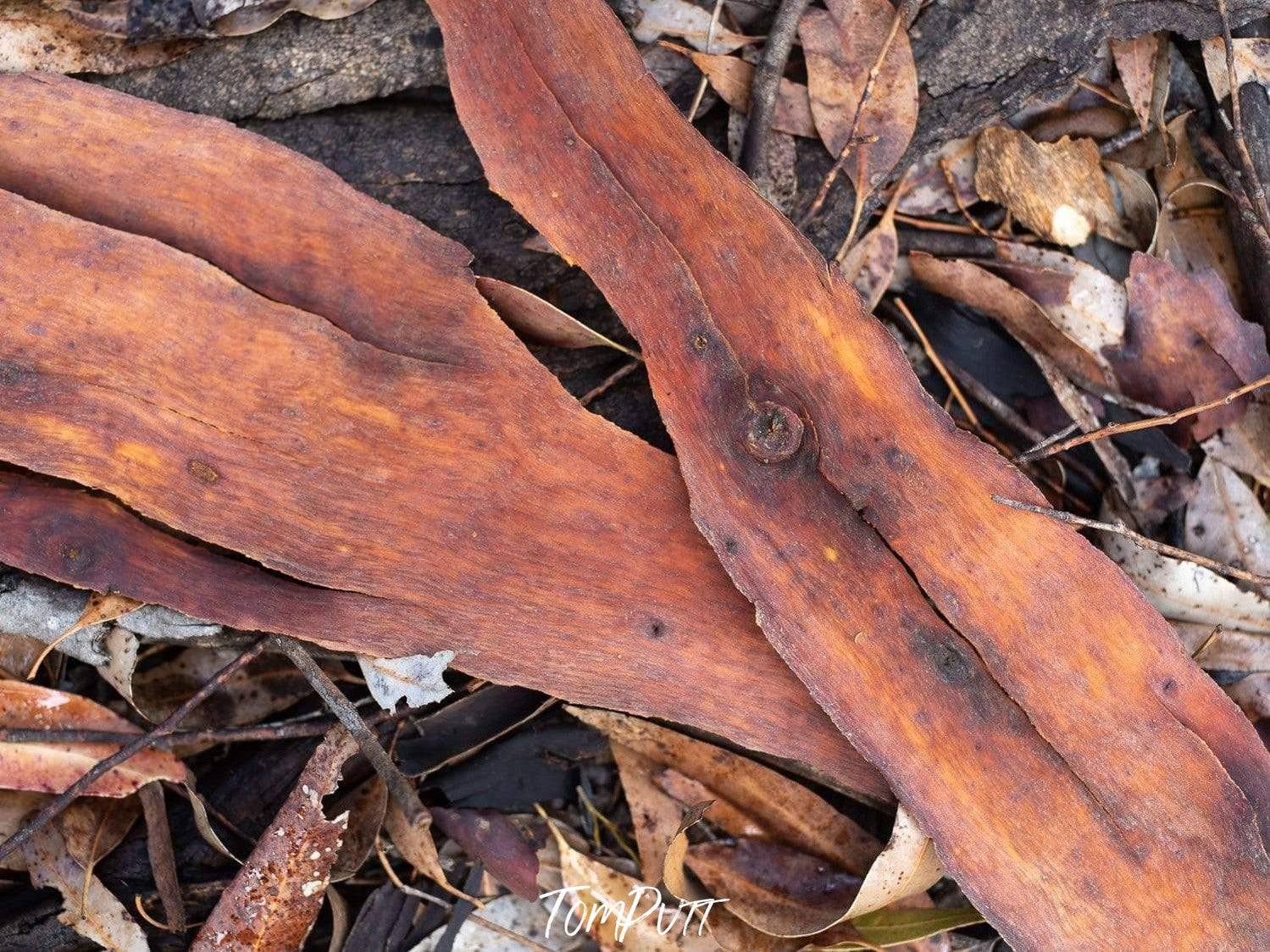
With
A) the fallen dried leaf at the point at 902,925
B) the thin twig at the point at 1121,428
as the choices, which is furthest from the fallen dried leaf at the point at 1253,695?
the fallen dried leaf at the point at 902,925

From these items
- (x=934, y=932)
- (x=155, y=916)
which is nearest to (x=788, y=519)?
(x=934, y=932)

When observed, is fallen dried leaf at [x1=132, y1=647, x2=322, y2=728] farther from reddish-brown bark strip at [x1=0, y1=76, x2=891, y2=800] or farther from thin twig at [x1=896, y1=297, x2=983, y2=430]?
thin twig at [x1=896, y1=297, x2=983, y2=430]

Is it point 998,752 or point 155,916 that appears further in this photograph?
point 155,916

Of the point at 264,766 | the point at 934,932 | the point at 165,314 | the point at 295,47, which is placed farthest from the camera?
the point at 264,766

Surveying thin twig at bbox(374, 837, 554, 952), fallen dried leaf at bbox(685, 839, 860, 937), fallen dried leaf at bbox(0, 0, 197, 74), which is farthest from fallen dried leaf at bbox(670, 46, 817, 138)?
thin twig at bbox(374, 837, 554, 952)

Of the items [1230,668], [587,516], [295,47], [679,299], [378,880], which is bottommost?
[378,880]

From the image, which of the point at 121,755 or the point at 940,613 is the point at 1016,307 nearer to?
the point at 940,613

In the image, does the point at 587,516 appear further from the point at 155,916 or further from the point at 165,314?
the point at 155,916

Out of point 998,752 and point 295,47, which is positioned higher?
point 295,47
